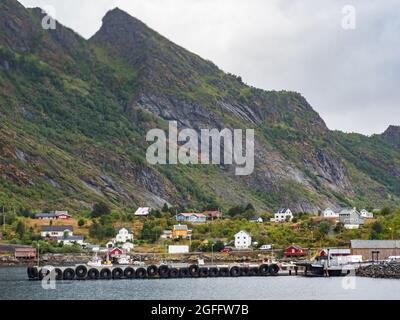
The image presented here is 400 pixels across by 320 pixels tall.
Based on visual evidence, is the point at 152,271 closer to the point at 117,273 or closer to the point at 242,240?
the point at 117,273

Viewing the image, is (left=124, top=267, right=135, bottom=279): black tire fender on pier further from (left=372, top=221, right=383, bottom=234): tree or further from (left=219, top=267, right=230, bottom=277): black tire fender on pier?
(left=372, top=221, right=383, bottom=234): tree

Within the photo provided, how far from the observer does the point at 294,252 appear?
527ft

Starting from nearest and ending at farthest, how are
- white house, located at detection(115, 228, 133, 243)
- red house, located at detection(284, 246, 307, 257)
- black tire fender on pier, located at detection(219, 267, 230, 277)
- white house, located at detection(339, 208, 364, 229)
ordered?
black tire fender on pier, located at detection(219, 267, 230, 277) < red house, located at detection(284, 246, 307, 257) < white house, located at detection(115, 228, 133, 243) < white house, located at detection(339, 208, 364, 229)

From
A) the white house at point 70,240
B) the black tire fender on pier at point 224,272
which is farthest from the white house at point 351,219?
the black tire fender on pier at point 224,272

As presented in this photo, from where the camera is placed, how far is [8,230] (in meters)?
188

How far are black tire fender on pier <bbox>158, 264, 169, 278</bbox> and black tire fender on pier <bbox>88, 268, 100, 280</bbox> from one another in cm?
854

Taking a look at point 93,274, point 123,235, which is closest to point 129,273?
point 93,274

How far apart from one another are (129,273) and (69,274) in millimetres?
8613

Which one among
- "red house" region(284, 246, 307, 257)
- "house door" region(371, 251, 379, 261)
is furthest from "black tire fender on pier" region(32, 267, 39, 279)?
"house door" region(371, 251, 379, 261)

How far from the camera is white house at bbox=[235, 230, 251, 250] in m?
174

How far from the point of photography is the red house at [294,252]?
16038 centimetres
